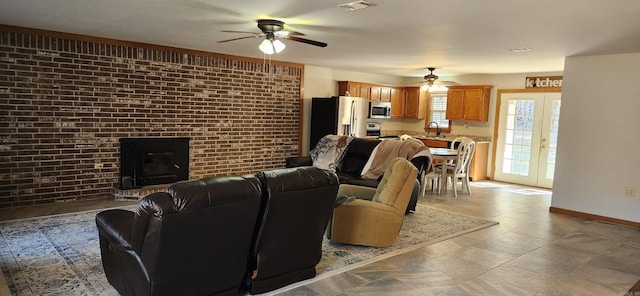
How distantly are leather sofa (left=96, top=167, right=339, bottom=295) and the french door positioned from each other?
21.4 feet

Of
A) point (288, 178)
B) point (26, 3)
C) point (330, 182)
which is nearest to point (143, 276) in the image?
point (288, 178)

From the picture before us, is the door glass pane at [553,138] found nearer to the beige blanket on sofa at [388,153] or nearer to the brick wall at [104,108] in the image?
the beige blanket on sofa at [388,153]

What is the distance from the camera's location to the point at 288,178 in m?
2.81

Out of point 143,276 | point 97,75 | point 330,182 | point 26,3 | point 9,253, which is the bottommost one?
point 9,253

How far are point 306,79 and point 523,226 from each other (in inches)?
184

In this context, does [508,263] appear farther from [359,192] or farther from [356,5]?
[356,5]

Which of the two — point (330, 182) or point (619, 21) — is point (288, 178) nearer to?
point (330, 182)

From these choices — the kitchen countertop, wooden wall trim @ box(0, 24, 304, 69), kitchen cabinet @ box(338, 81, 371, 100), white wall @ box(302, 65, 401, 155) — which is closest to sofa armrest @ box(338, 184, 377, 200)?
wooden wall trim @ box(0, 24, 304, 69)

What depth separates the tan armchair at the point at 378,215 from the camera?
12.9 feet

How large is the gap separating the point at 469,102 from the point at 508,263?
5.66m

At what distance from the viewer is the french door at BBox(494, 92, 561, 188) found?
26.2 ft

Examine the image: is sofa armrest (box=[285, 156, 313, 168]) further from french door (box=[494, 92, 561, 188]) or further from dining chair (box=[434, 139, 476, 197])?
french door (box=[494, 92, 561, 188])

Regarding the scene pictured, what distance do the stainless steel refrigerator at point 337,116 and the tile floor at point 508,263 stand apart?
2844 millimetres

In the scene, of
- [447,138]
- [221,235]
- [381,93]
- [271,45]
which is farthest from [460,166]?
[221,235]
